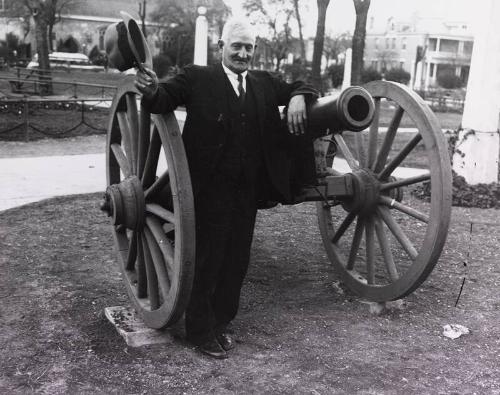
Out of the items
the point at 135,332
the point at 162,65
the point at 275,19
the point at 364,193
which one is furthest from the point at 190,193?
the point at 162,65

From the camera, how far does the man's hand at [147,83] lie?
130 inches

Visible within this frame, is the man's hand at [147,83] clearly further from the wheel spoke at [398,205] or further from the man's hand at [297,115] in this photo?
the wheel spoke at [398,205]

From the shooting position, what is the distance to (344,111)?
3508mm

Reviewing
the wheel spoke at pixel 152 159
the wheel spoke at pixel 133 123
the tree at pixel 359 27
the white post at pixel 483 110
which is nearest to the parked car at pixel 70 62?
the tree at pixel 359 27


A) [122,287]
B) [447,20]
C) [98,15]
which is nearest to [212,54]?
[98,15]

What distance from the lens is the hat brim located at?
3275 mm

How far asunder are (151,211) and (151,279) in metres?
0.40

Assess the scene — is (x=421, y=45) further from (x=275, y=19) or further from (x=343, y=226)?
(x=343, y=226)

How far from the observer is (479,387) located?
11.4ft

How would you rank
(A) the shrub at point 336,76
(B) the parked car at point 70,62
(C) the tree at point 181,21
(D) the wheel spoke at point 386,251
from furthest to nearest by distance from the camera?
(B) the parked car at point 70,62 < (C) the tree at point 181,21 < (A) the shrub at point 336,76 < (D) the wheel spoke at point 386,251

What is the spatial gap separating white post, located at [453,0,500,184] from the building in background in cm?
5037

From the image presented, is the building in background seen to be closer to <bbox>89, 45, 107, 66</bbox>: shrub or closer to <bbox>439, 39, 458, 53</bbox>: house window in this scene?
<bbox>439, 39, 458, 53</bbox>: house window

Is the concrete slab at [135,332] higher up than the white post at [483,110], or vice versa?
the white post at [483,110]

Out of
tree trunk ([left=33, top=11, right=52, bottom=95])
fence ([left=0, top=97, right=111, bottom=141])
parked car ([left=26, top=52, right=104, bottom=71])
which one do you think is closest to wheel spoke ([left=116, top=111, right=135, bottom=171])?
fence ([left=0, top=97, right=111, bottom=141])
